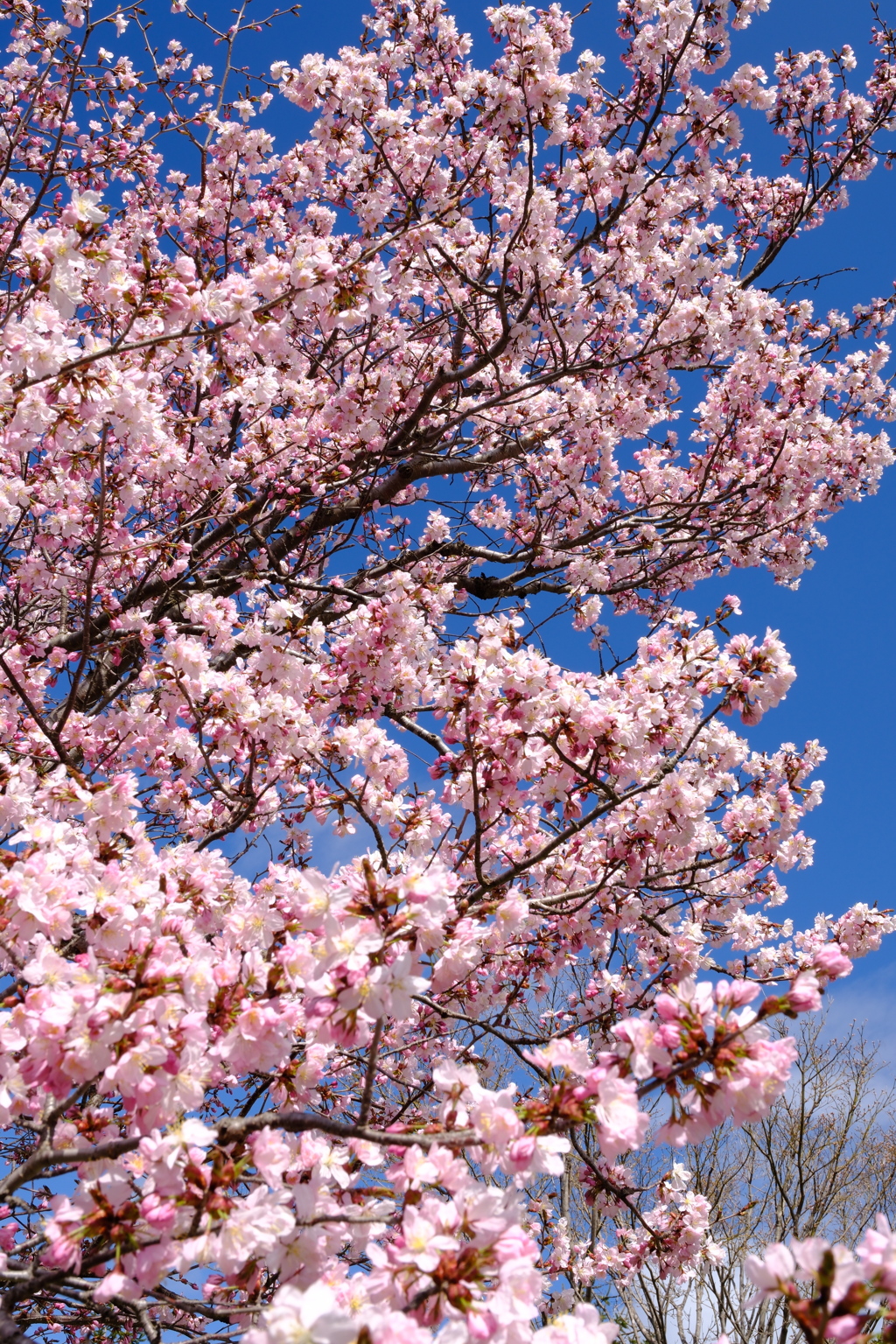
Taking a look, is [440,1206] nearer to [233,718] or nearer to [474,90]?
[233,718]

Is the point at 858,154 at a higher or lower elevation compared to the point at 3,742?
higher

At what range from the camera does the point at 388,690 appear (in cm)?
528

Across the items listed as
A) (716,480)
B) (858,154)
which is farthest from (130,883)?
(858,154)

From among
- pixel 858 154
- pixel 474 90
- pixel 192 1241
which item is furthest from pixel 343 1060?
pixel 858 154

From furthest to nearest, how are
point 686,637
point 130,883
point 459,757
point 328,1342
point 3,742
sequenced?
point 3,742, point 686,637, point 459,757, point 130,883, point 328,1342

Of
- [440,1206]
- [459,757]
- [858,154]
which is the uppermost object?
[858,154]

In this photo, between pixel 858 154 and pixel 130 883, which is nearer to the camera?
pixel 130 883

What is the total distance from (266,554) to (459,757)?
8.29ft

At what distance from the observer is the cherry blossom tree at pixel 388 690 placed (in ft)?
6.08

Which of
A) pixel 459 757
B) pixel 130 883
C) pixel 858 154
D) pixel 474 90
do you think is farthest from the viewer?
pixel 858 154

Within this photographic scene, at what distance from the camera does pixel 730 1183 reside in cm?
1164

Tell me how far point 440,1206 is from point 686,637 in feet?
9.97

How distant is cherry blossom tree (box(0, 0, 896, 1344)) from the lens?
1853mm

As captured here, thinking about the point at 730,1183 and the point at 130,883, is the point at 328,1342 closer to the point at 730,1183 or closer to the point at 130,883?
the point at 130,883
